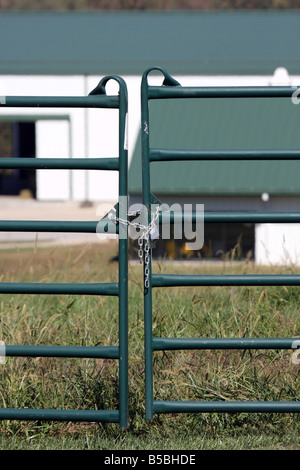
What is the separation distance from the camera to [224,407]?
334cm

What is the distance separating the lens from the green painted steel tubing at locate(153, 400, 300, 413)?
11.0 ft

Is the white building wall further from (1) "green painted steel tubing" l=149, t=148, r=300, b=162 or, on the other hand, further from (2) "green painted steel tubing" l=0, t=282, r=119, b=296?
(2) "green painted steel tubing" l=0, t=282, r=119, b=296

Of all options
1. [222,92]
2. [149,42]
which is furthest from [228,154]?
[149,42]

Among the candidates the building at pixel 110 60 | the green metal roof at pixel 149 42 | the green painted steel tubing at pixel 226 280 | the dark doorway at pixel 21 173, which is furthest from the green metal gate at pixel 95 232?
the dark doorway at pixel 21 173

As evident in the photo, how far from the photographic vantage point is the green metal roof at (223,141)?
13914 millimetres

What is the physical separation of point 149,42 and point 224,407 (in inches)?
811

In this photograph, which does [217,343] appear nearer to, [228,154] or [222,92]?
[228,154]

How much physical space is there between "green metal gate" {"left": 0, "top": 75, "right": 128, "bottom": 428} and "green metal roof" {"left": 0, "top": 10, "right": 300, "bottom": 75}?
18.1 meters

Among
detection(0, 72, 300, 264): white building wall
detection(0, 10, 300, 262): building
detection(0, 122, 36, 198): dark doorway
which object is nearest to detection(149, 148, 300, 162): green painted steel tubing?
detection(0, 10, 300, 262): building

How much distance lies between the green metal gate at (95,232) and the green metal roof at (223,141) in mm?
10278

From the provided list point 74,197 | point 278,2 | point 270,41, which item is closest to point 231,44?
point 270,41

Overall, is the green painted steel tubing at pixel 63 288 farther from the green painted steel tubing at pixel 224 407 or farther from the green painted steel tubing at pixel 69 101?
the green painted steel tubing at pixel 69 101
